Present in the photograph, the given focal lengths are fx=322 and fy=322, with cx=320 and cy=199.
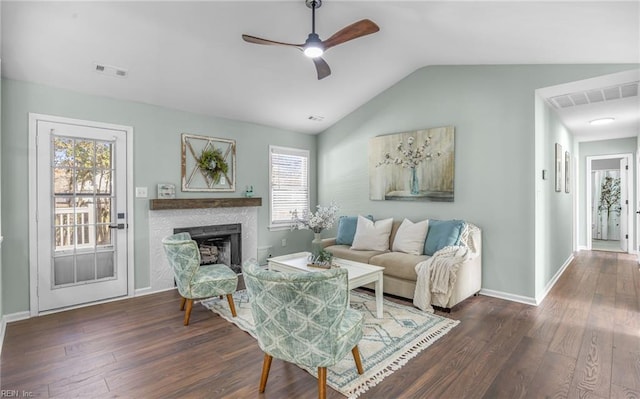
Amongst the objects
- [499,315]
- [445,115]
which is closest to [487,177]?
[445,115]

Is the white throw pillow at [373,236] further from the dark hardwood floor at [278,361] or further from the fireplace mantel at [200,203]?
the fireplace mantel at [200,203]

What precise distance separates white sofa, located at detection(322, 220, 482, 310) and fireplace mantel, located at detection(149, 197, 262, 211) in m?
1.93

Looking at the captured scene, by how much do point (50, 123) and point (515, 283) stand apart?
221 inches

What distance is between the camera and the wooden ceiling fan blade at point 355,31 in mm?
2555

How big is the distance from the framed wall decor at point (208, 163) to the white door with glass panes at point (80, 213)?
0.77 meters

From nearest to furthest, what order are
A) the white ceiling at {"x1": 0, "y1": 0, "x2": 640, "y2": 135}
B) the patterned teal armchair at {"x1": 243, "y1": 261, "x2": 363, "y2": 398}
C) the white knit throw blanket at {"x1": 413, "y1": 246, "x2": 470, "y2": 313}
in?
the patterned teal armchair at {"x1": 243, "y1": 261, "x2": 363, "y2": 398} → the white ceiling at {"x1": 0, "y1": 0, "x2": 640, "y2": 135} → the white knit throw blanket at {"x1": 413, "y1": 246, "x2": 470, "y2": 313}

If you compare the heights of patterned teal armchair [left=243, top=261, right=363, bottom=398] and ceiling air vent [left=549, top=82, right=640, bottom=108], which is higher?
ceiling air vent [left=549, top=82, right=640, bottom=108]

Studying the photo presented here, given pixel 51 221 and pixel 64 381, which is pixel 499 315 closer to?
pixel 64 381

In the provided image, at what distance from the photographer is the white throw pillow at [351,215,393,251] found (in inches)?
180

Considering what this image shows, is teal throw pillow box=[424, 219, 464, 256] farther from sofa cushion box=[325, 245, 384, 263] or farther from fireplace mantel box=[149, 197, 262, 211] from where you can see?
fireplace mantel box=[149, 197, 262, 211]

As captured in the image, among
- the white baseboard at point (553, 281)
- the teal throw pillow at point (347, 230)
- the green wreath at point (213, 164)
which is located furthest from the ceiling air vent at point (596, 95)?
the green wreath at point (213, 164)

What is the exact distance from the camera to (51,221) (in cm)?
352

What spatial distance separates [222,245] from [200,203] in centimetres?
91

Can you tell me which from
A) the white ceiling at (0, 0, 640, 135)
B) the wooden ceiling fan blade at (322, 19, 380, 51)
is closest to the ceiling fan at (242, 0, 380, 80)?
the wooden ceiling fan blade at (322, 19, 380, 51)
